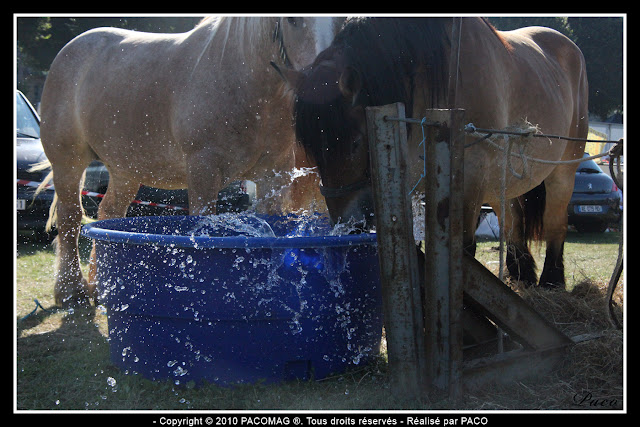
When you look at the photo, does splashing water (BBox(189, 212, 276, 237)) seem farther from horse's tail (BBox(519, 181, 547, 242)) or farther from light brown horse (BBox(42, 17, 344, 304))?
horse's tail (BBox(519, 181, 547, 242))

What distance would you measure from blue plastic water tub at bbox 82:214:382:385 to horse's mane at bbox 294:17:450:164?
46 cm

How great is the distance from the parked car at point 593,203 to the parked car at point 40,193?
5052 millimetres

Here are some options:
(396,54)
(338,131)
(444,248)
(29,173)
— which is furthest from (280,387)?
(29,173)

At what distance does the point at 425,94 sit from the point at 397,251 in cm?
97

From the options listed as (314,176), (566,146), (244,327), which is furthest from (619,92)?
(244,327)

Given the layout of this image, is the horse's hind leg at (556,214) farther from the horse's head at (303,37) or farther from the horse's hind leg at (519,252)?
the horse's head at (303,37)

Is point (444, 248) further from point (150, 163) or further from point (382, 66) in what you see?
point (150, 163)

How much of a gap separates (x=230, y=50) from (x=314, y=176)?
0.97 metres

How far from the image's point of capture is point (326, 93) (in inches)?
102

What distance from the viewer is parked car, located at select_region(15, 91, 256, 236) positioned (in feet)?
Answer: 23.6

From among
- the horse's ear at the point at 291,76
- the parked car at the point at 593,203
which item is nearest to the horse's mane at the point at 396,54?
the horse's ear at the point at 291,76

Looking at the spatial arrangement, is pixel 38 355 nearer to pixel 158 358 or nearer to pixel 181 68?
pixel 158 358

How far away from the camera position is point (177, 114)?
3.81 m

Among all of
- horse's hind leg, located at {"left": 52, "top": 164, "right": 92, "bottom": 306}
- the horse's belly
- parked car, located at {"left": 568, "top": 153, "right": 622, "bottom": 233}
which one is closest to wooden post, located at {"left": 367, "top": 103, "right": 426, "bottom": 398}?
the horse's belly
